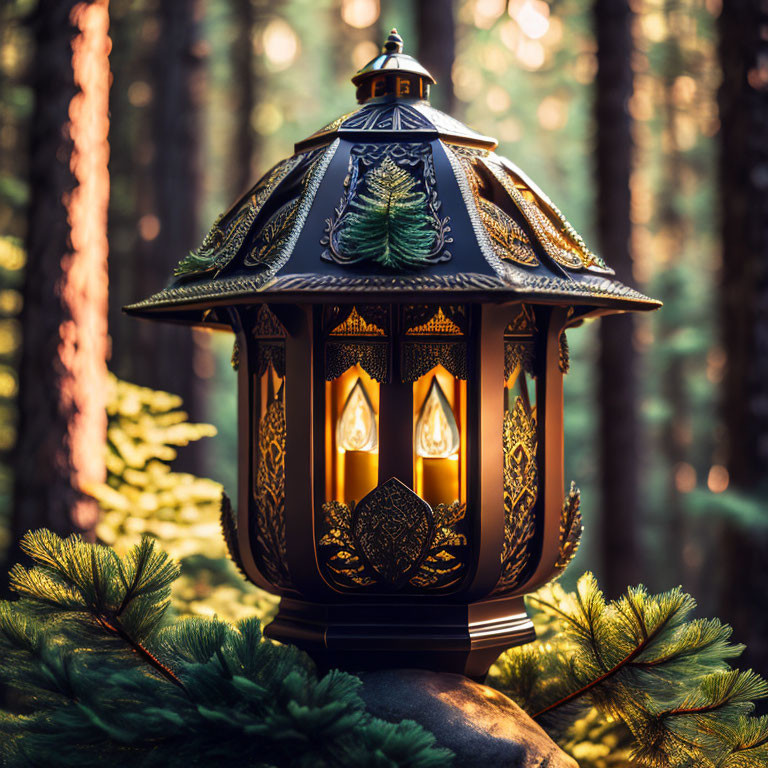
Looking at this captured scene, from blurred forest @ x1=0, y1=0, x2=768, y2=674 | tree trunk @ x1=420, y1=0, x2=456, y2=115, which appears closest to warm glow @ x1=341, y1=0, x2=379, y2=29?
blurred forest @ x1=0, y1=0, x2=768, y2=674

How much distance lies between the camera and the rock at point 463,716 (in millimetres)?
2391

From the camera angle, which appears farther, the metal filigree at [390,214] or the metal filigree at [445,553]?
the metal filigree at [445,553]

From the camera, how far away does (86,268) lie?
4895 mm

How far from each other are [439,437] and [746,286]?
403 centimetres

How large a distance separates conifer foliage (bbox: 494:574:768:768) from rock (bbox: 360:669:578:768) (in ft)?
0.91

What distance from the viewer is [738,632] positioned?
17.8 ft

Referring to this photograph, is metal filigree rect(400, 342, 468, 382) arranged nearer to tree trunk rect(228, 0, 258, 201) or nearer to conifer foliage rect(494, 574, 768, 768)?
conifer foliage rect(494, 574, 768, 768)

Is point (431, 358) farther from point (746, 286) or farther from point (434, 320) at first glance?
point (746, 286)

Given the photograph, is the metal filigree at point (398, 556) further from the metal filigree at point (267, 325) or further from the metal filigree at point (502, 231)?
the metal filigree at point (502, 231)

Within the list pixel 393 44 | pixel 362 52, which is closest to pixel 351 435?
pixel 393 44

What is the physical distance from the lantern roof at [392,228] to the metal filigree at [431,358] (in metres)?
0.25

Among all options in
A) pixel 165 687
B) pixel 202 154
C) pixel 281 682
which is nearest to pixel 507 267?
pixel 281 682

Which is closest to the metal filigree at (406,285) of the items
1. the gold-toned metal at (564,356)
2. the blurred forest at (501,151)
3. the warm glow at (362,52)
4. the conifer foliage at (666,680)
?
the gold-toned metal at (564,356)

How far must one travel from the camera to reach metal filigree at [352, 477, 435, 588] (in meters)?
2.47
